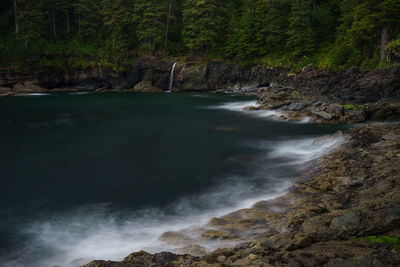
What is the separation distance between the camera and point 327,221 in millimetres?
5777

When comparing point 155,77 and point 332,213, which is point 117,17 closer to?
point 155,77

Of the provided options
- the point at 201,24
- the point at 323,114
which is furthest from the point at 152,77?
the point at 323,114

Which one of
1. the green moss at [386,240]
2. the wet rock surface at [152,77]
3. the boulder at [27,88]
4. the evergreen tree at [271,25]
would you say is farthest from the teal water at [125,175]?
the evergreen tree at [271,25]

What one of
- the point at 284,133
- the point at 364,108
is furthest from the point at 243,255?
the point at 364,108

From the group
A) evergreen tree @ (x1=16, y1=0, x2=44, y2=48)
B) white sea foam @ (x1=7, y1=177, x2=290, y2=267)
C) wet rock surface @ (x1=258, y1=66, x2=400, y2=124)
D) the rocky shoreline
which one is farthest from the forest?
white sea foam @ (x1=7, y1=177, x2=290, y2=267)

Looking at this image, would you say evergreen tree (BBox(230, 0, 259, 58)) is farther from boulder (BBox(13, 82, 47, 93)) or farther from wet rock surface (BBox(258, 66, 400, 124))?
boulder (BBox(13, 82, 47, 93))

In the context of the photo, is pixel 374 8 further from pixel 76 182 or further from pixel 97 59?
Result: pixel 97 59

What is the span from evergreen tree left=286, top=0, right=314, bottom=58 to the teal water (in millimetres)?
17746

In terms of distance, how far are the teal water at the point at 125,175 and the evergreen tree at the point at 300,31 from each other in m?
17.7

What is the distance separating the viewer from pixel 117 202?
31.0 ft

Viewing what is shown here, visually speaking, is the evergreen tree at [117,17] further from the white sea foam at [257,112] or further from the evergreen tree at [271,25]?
the white sea foam at [257,112]

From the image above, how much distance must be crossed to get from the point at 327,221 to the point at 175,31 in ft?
161

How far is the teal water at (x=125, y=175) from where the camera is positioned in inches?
295

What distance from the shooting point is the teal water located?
7.48 metres
